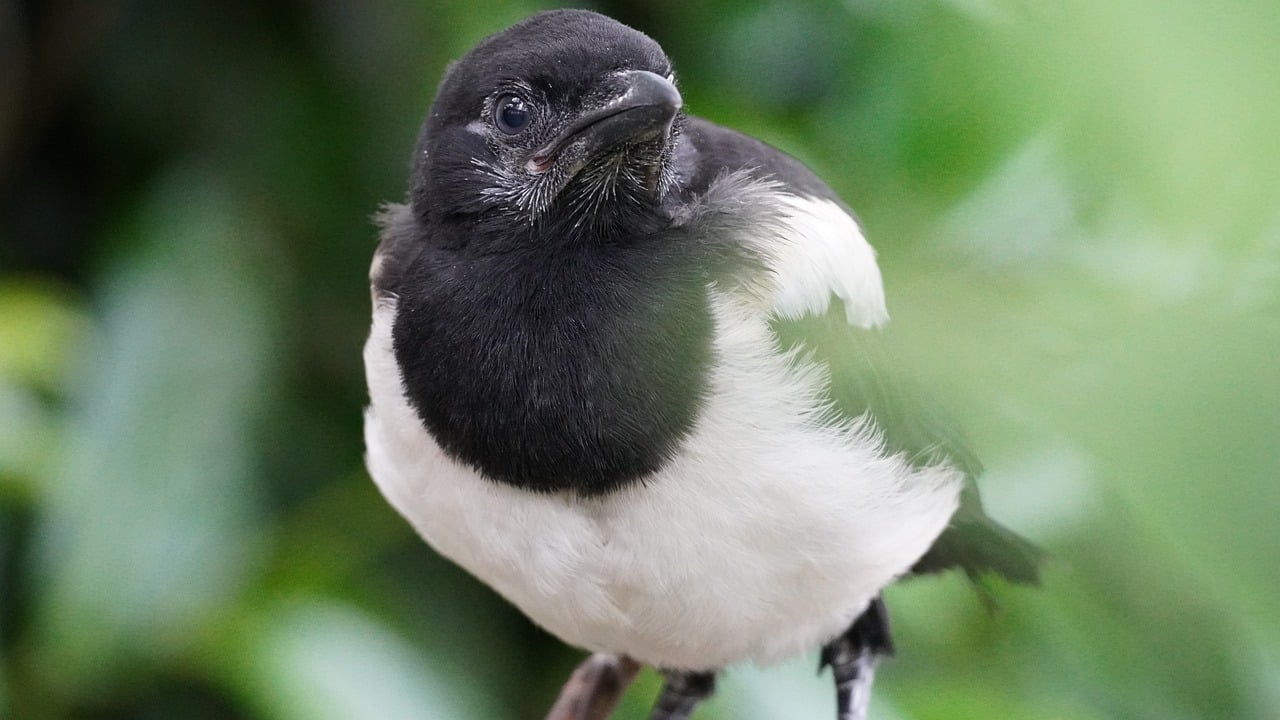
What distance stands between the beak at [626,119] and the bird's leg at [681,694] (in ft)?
1.82

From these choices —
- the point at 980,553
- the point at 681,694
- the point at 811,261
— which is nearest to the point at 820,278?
the point at 811,261

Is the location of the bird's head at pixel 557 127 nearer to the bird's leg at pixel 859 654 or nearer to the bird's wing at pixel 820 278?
the bird's wing at pixel 820 278

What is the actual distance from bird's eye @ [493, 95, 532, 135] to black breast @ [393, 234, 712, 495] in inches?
3.4

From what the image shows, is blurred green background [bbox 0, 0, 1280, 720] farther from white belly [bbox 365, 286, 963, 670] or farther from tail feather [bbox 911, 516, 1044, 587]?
white belly [bbox 365, 286, 963, 670]

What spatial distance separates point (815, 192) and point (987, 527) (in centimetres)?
34

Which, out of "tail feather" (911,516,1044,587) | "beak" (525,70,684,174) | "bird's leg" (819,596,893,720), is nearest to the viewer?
"beak" (525,70,684,174)

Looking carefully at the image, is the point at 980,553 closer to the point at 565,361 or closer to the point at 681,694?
the point at 681,694

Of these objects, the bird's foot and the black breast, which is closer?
the black breast

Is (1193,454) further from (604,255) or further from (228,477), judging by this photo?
(228,477)

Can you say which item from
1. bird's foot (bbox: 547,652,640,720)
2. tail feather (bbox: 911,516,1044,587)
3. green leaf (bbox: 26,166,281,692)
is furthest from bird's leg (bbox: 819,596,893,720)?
green leaf (bbox: 26,166,281,692)

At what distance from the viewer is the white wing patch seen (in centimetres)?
80

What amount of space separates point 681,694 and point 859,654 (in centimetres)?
17

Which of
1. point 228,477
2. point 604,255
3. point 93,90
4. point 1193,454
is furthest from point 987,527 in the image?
point 93,90

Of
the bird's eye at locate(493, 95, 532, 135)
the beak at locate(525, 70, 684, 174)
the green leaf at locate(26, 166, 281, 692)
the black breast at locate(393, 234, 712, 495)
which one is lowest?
the green leaf at locate(26, 166, 281, 692)
